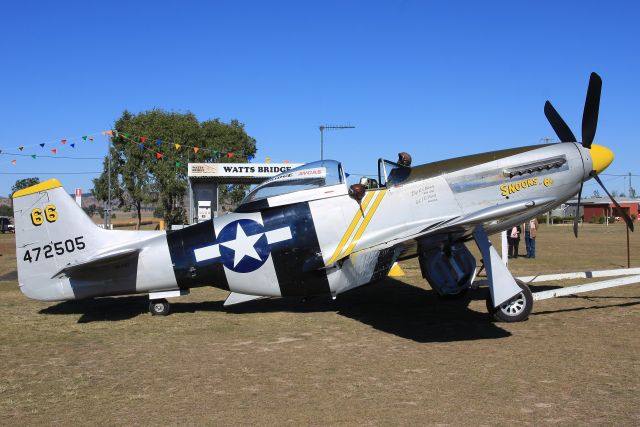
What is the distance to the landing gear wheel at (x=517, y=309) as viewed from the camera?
800 cm

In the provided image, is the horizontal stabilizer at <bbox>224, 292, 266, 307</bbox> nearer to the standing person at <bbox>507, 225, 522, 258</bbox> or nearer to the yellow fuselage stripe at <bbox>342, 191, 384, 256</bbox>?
the yellow fuselage stripe at <bbox>342, 191, 384, 256</bbox>

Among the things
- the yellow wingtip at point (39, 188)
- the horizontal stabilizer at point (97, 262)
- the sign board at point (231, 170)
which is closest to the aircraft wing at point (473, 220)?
the horizontal stabilizer at point (97, 262)

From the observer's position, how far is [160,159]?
47.1 metres

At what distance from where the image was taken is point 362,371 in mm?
5793

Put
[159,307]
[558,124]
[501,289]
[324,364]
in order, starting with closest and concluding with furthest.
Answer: [324,364] < [501,289] < [159,307] < [558,124]

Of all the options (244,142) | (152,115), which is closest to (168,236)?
(152,115)

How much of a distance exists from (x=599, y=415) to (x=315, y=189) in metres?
5.04

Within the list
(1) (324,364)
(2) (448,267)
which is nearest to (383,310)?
(2) (448,267)

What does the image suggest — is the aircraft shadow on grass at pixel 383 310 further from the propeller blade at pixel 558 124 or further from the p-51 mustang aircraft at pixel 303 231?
the propeller blade at pixel 558 124

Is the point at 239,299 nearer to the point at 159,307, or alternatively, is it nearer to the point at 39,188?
the point at 159,307

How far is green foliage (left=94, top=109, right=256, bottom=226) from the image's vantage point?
46.9 meters

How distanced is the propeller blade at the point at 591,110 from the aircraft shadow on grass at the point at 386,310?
285 centimetres

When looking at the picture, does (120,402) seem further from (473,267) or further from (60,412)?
(473,267)

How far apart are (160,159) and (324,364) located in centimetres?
4373
